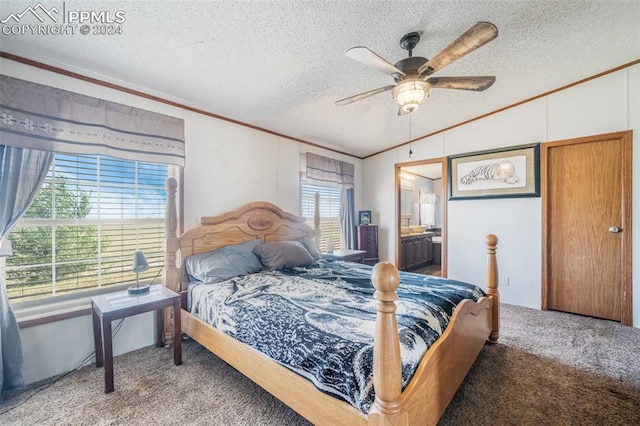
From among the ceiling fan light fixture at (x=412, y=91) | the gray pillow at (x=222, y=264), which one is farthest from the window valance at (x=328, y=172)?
the ceiling fan light fixture at (x=412, y=91)

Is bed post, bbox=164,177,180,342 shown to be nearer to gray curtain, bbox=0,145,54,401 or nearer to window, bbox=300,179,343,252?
gray curtain, bbox=0,145,54,401

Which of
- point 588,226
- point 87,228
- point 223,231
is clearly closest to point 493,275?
point 588,226

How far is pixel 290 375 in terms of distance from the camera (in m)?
1.50

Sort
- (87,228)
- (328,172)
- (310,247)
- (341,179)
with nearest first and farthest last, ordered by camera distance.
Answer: (87,228), (310,247), (328,172), (341,179)

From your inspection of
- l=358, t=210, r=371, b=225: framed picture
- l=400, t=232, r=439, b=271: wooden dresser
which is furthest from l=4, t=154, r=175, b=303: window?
l=400, t=232, r=439, b=271: wooden dresser

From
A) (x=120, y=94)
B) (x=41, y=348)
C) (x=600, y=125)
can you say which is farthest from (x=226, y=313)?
(x=600, y=125)

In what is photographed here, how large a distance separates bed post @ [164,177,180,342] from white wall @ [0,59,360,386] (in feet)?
0.65

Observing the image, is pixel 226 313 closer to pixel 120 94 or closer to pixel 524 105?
pixel 120 94

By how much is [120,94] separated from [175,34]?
3.19 ft

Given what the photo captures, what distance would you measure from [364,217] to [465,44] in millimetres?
3589

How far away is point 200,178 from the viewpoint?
9.75 feet

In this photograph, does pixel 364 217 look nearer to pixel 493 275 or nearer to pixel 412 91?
pixel 493 275

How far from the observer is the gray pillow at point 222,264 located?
8.15 feet

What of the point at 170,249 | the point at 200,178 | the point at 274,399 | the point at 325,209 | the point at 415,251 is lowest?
the point at 274,399
